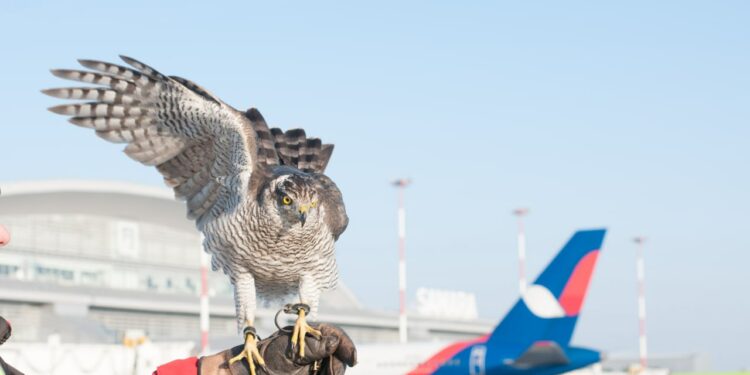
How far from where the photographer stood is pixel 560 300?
2862 cm

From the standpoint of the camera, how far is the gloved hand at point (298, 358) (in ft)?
16.0

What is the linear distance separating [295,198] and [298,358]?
288cm

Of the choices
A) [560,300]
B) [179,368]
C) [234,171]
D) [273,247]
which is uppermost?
[234,171]

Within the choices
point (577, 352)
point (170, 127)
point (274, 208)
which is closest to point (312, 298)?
point (274, 208)

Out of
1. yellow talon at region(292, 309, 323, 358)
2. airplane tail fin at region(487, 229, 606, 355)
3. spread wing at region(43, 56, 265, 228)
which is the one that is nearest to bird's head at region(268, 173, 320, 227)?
spread wing at region(43, 56, 265, 228)

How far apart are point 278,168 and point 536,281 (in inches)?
845

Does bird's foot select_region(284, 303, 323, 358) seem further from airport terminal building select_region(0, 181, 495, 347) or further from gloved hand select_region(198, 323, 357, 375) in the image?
airport terminal building select_region(0, 181, 495, 347)

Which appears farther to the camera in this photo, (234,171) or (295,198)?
(234,171)

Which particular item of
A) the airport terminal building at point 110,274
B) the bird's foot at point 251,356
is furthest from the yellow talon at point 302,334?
the airport terminal building at point 110,274

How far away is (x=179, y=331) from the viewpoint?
59.2 meters

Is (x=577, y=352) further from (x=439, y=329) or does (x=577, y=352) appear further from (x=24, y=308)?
(x=439, y=329)

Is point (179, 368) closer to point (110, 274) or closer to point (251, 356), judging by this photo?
point (251, 356)

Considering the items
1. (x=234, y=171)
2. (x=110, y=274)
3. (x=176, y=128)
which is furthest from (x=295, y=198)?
(x=110, y=274)

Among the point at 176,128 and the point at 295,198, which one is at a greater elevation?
the point at 176,128
